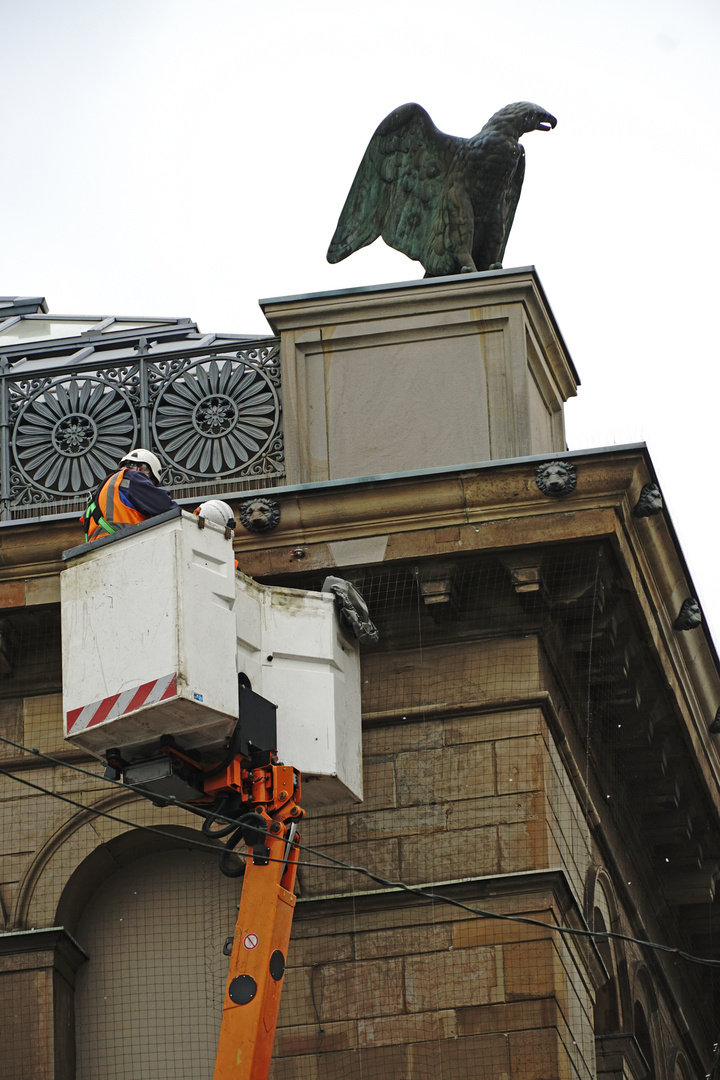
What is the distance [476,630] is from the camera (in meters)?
16.8

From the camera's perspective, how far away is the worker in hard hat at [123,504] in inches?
566

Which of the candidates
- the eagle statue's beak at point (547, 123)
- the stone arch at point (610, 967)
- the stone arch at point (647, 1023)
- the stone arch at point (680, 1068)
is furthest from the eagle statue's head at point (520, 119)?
the stone arch at point (680, 1068)

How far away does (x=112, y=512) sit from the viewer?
14398 mm

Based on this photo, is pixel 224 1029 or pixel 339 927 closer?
pixel 224 1029

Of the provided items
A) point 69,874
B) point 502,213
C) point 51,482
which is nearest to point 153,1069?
point 69,874

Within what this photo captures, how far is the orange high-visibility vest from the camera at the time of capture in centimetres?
1437

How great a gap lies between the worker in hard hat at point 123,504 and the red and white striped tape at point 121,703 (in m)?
1.32

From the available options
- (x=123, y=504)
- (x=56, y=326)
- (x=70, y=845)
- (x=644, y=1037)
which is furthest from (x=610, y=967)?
(x=56, y=326)

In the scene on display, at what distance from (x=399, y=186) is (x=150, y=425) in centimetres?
300

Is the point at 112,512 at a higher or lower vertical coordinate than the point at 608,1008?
higher

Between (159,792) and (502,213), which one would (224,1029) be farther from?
(502,213)

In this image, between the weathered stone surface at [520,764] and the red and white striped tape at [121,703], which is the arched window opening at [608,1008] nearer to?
the weathered stone surface at [520,764]

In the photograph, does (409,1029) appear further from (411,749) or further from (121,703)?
(121,703)

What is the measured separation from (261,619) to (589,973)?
4304 millimetres
